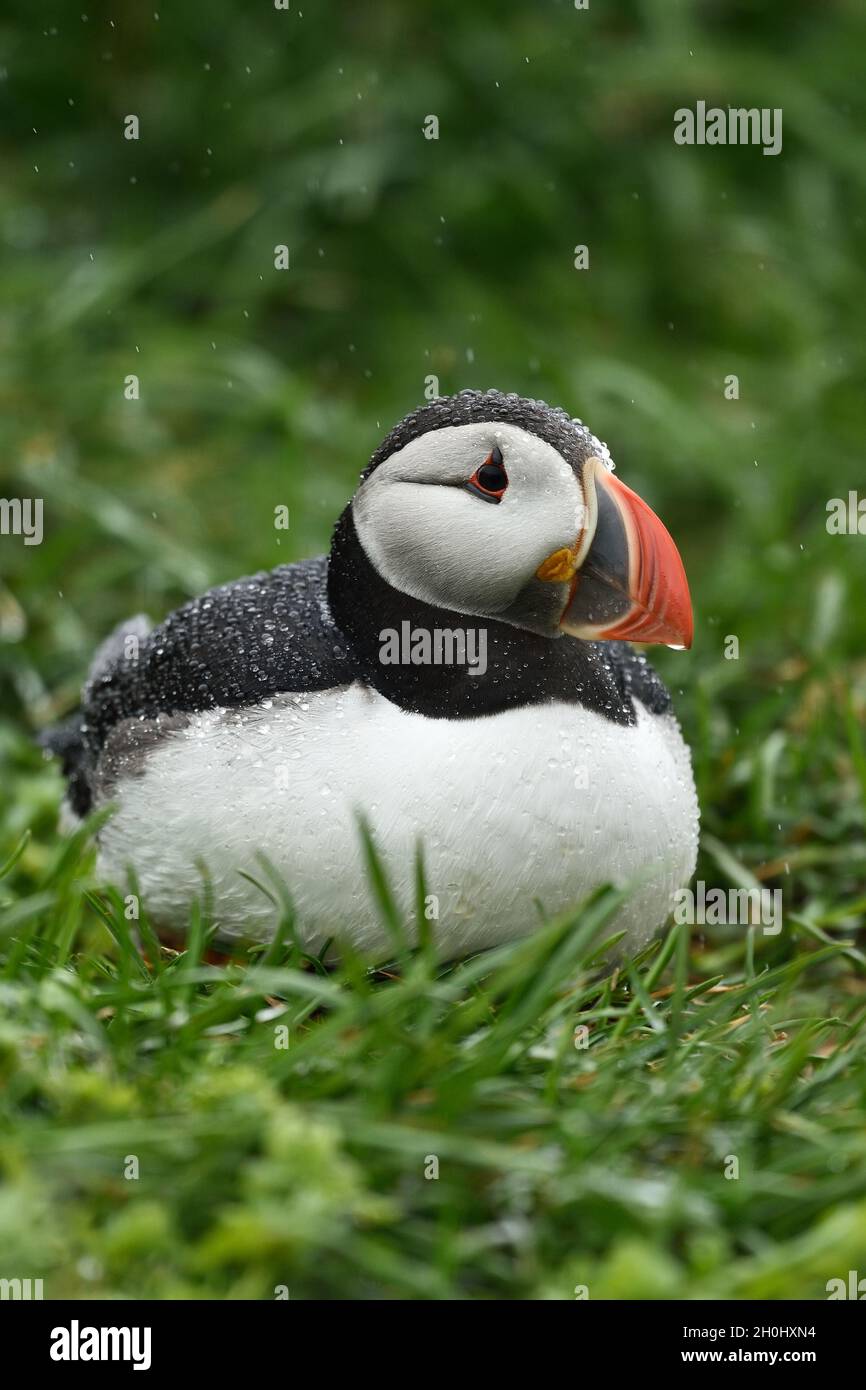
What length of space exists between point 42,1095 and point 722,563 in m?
3.44

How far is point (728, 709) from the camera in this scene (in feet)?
16.7

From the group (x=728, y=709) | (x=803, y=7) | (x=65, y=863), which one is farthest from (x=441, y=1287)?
(x=803, y=7)

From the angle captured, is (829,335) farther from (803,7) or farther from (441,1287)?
(441,1287)

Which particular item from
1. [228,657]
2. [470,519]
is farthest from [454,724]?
[228,657]

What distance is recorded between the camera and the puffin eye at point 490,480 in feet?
11.2

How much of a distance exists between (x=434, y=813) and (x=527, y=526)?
587 millimetres

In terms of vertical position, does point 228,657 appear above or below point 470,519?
below
